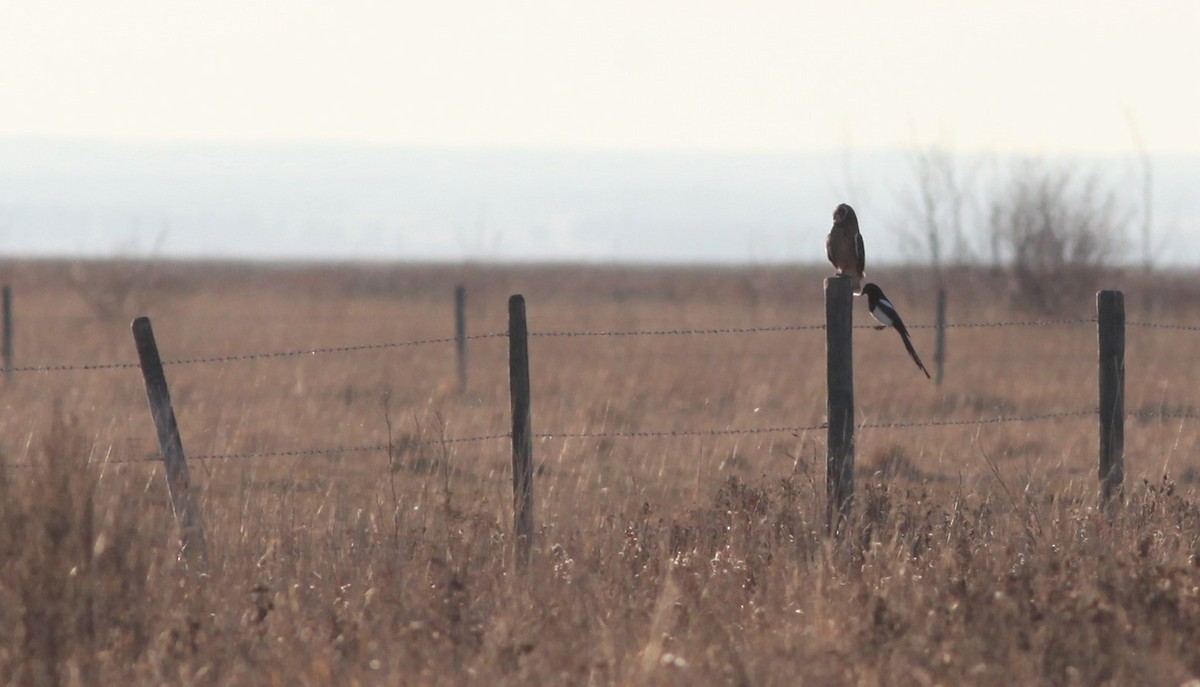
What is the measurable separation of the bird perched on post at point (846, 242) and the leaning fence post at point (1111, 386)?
1.35m

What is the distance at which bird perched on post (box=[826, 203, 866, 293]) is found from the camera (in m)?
8.20

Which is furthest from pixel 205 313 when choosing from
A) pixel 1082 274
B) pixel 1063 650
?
pixel 1063 650

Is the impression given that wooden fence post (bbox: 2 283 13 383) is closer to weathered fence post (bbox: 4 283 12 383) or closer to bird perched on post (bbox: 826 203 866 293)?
weathered fence post (bbox: 4 283 12 383)

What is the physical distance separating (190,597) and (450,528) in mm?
1429

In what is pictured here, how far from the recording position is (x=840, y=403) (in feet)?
22.9

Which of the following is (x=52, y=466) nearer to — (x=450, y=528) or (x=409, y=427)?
(x=450, y=528)

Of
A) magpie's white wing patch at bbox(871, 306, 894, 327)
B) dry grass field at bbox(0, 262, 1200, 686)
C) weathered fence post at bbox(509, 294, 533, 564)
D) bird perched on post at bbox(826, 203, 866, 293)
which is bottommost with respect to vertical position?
dry grass field at bbox(0, 262, 1200, 686)

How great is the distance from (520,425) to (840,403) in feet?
5.23

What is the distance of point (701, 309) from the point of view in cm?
4534

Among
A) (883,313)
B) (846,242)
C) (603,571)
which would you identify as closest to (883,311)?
(883,313)

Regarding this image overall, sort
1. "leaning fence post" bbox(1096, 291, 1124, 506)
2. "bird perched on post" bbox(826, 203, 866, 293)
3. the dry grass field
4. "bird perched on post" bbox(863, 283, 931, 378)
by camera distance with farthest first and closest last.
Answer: "bird perched on post" bbox(826, 203, 866, 293) < "leaning fence post" bbox(1096, 291, 1124, 506) < "bird perched on post" bbox(863, 283, 931, 378) < the dry grass field

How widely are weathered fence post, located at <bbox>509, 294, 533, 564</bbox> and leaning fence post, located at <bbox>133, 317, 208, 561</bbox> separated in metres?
1.53

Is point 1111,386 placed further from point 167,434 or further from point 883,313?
point 167,434

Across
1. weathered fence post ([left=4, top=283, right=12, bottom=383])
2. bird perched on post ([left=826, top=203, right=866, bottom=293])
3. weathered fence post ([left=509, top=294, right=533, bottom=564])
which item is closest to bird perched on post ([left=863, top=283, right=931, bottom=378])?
bird perched on post ([left=826, top=203, right=866, bottom=293])
